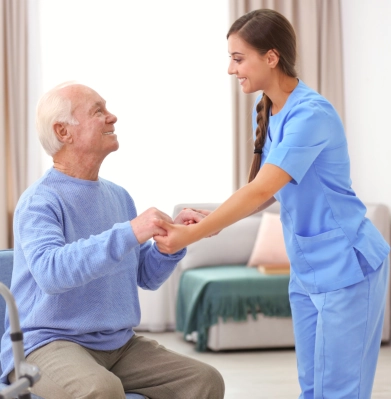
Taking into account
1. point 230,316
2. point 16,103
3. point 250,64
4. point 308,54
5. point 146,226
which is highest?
point 308,54

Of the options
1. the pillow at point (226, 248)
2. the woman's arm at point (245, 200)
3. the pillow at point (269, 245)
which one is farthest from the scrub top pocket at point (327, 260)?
the pillow at point (226, 248)

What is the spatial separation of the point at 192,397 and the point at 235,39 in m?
0.99

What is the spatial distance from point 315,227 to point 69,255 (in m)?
0.66

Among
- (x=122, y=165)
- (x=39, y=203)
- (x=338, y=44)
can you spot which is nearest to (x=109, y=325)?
(x=39, y=203)

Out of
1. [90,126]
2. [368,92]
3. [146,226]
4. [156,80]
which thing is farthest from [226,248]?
[146,226]

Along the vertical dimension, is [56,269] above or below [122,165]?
below

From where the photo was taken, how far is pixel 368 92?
4852 mm

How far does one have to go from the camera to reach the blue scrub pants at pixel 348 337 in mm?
1927

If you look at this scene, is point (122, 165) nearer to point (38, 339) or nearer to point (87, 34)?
point (87, 34)

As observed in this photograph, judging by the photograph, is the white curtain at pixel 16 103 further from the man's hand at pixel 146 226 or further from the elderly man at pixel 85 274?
the man's hand at pixel 146 226

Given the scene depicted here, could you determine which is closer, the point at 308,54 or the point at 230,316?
the point at 230,316

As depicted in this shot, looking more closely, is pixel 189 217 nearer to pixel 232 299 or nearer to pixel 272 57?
pixel 272 57

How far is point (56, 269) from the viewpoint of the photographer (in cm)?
179

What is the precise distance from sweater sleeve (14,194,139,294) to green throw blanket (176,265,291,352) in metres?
2.44
